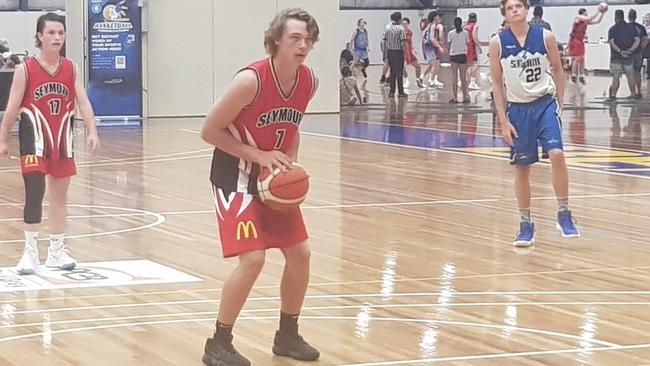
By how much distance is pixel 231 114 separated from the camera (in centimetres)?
594

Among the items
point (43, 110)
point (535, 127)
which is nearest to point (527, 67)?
point (535, 127)

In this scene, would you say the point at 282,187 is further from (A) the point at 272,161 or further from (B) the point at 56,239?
(B) the point at 56,239

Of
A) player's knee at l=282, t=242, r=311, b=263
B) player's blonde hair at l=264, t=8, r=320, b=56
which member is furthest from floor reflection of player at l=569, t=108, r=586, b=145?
player's blonde hair at l=264, t=8, r=320, b=56

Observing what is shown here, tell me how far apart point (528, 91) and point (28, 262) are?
12.8 feet

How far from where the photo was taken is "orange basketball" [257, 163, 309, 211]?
5895mm

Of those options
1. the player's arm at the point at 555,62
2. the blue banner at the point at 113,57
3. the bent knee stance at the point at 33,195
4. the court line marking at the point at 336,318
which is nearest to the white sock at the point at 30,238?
the bent knee stance at the point at 33,195

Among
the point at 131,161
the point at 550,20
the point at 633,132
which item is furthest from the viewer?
the point at 550,20

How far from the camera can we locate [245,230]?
601 centimetres

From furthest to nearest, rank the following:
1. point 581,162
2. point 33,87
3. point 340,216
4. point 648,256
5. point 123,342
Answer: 1. point 581,162
2. point 340,216
3. point 648,256
4. point 33,87
5. point 123,342

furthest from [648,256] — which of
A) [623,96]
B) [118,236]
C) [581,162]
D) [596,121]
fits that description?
[623,96]

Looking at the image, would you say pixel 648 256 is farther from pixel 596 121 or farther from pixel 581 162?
pixel 596 121

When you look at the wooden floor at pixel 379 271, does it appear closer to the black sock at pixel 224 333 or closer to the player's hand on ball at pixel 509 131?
the black sock at pixel 224 333

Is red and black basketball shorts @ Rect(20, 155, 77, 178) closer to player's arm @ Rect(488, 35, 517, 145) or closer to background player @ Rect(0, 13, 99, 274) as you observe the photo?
background player @ Rect(0, 13, 99, 274)

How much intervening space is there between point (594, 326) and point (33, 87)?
395 cm
